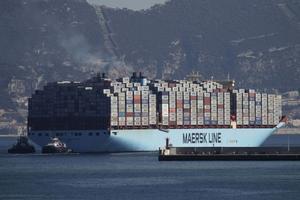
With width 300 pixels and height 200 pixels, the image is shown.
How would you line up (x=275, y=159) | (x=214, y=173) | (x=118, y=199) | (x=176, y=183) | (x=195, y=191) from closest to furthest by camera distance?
(x=118, y=199) → (x=195, y=191) → (x=176, y=183) → (x=214, y=173) → (x=275, y=159)

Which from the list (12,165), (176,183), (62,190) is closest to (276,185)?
(176,183)

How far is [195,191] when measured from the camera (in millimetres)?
128500

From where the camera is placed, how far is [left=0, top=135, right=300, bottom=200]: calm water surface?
126 m

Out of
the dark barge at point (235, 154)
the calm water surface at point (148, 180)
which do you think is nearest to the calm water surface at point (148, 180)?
the calm water surface at point (148, 180)

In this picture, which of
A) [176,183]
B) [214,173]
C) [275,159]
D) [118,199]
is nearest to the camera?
[118,199]

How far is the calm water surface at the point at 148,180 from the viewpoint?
12550 cm

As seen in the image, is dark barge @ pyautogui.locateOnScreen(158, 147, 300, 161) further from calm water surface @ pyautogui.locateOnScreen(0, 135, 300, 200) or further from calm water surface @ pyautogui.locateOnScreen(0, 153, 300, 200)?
calm water surface @ pyautogui.locateOnScreen(0, 135, 300, 200)

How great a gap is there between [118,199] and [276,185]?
19.4 metres

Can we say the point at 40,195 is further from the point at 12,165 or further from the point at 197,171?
the point at 12,165

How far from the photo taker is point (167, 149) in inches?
7101

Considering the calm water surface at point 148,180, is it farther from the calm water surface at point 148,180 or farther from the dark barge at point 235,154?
the dark barge at point 235,154

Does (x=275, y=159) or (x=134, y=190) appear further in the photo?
(x=275, y=159)

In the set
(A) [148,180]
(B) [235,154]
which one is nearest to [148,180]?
(A) [148,180]

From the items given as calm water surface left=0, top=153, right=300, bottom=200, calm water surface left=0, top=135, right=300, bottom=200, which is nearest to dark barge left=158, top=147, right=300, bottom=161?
calm water surface left=0, top=153, right=300, bottom=200
